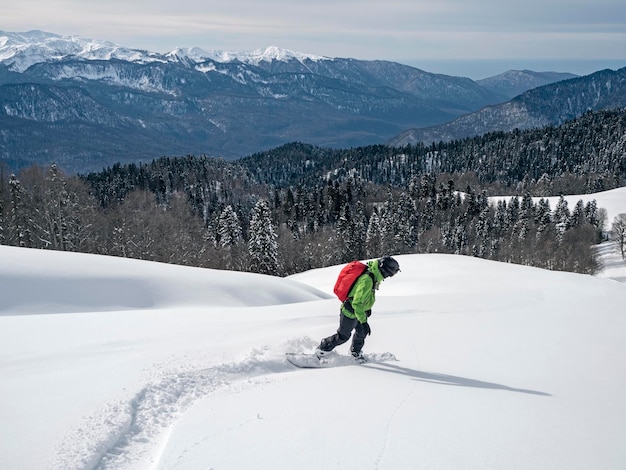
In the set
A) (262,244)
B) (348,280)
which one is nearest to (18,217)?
(262,244)

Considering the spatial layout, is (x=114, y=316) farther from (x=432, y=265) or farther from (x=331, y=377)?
(x=432, y=265)

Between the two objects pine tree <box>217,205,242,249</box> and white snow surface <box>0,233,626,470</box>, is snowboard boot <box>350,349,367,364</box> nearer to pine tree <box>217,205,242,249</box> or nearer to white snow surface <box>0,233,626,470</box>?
white snow surface <box>0,233,626,470</box>

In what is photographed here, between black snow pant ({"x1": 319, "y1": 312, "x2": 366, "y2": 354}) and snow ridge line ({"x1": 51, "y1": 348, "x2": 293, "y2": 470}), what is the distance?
157 centimetres

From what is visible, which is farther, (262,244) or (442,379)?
(262,244)

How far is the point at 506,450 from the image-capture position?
4621 millimetres

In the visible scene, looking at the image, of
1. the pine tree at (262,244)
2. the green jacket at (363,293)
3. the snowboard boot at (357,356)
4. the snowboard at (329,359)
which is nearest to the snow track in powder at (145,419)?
the snowboard at (329,359)

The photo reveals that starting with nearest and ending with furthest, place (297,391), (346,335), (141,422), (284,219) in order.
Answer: (141,422), (297,391), (346,335), (284,219)

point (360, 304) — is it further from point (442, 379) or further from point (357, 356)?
point (442, 379)

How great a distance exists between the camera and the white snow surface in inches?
172

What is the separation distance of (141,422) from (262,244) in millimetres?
46592

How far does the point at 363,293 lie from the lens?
24.5ft

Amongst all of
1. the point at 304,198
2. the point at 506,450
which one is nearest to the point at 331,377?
the point at 506,450

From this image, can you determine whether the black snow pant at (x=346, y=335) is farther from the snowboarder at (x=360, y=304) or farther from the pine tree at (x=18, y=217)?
the pine tree at (x=18, y=217)

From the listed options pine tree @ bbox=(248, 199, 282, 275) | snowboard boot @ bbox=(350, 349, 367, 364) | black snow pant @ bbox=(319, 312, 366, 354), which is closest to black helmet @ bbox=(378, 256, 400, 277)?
black snow pant @ bbox=(319, 312, 366, 354)
